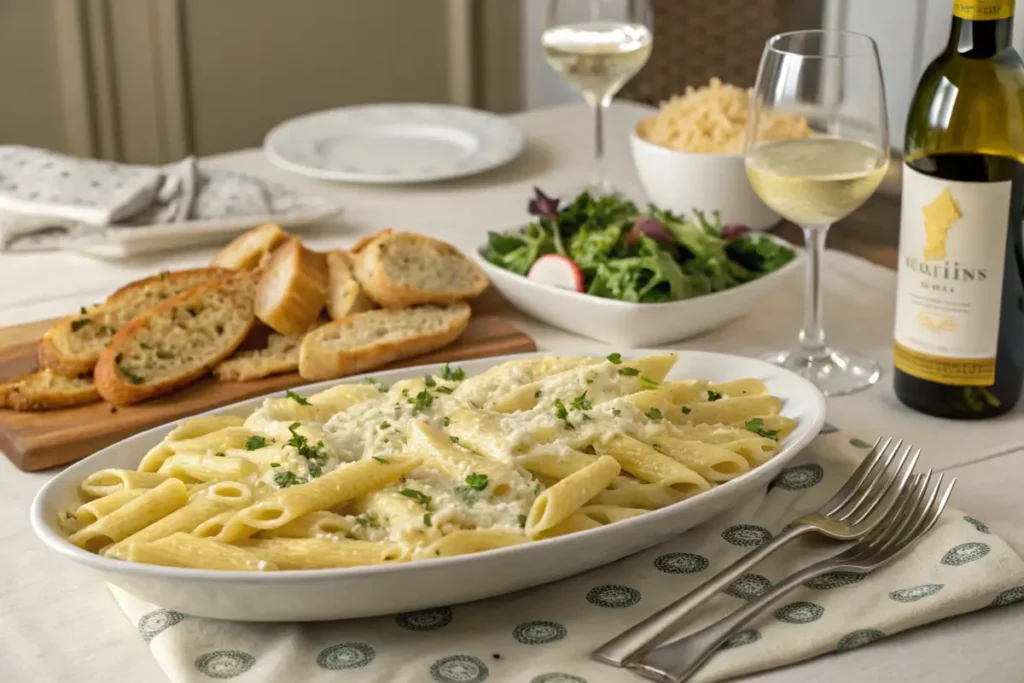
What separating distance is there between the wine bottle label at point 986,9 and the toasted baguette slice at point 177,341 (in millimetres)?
936

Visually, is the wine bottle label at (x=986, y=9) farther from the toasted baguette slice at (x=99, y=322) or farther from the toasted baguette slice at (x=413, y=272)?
the toasted baguette slice at (x=99, y=322)

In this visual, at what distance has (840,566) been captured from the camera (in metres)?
1.11

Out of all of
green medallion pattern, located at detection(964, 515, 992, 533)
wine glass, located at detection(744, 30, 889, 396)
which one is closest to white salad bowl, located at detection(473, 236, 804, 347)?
wine glass, located at detection(744, 30, 889, 396)

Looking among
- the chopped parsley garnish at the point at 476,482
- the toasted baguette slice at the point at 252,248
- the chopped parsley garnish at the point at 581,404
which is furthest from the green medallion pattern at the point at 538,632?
the toasted baguette slice at the point at 252,248

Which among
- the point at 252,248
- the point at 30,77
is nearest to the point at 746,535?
the point at 252,248

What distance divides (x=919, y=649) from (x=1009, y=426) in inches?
19.3

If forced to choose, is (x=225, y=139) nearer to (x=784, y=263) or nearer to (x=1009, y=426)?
(x=784, y=263)

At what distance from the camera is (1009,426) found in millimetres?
1443

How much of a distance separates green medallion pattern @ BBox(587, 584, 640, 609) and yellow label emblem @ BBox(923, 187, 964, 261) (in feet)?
1.74

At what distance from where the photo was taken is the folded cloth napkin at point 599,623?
101 cm

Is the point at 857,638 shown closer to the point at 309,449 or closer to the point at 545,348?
the point at 309,449

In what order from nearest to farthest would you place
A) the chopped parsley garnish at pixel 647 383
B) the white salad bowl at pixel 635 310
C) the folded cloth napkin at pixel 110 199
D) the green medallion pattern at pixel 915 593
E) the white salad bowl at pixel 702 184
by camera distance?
the green medallion pattern at pixel 915 593 < the chopped parsley garnish at pixel 647 383 < the white salad bowl at pixel 635 310 < the white salad bowl at pixel 702 184 < the folded cloth napkin at pixel 110 199

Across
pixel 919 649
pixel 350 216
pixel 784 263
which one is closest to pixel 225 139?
pixel 350 216

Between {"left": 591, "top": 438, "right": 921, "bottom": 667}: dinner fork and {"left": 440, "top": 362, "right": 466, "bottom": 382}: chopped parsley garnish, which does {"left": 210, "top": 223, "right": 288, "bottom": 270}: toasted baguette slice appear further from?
{"left": 591, "top": 438, "right": 921, "bottom": 667}: dinner fork
